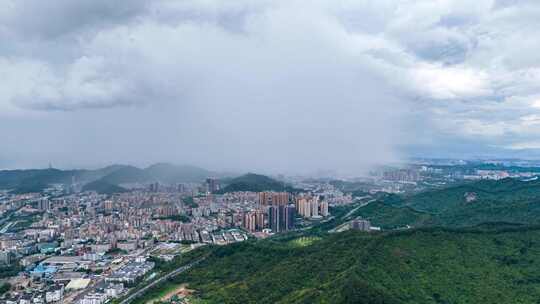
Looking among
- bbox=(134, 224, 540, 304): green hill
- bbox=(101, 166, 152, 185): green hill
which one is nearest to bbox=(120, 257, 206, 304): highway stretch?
bbox=(134, 224, 540, 304): green hill

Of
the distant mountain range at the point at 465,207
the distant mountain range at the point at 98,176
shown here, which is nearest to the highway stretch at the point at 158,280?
the distant mountain range at the point at 465,207

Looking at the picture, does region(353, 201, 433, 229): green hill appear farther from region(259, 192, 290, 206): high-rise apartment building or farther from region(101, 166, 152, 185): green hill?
region(101, 166, 152, 185): green hill

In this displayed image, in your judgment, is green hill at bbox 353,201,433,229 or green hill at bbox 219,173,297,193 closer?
green hill at bbox 353,201,433,229

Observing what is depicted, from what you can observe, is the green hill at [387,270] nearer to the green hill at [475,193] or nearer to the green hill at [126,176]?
the green hill at [475,193]

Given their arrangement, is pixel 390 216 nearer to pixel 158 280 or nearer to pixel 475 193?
pixel 475 193

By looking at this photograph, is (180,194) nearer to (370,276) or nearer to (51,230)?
(51,230)

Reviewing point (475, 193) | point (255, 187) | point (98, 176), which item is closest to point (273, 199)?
point (255, 187)
